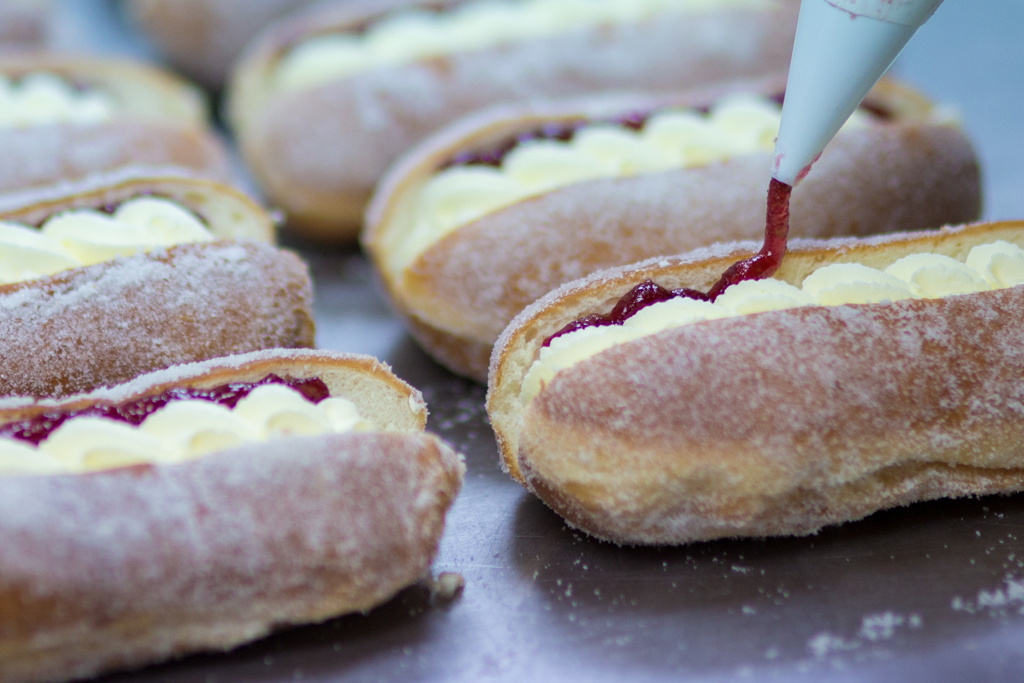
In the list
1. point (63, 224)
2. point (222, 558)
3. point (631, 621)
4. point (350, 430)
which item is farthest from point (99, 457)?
point (631, 621)

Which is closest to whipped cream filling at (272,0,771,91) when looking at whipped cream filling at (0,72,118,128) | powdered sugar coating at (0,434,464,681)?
whipped cream filling at (0,72,118,128)

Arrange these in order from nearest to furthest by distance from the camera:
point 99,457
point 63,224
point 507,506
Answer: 1. point 99,457
2. point 507,506
3. point 63,224

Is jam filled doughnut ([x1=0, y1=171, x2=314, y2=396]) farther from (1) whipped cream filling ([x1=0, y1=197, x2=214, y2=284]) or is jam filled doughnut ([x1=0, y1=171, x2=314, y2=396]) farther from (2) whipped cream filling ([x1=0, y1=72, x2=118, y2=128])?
(2) whipped cream filling ([x1=0, y1=72, x2=118, y2=128])

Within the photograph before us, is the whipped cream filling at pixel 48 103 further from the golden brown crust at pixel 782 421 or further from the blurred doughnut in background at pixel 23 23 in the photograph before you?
the golden brown crust at pixel 782 421

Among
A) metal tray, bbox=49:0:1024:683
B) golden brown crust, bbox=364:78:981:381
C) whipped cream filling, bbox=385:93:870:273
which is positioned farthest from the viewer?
whipped cream filling, bbox=385:93:870:273

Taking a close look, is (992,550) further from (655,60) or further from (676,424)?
(655,60)

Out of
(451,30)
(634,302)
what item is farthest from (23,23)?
(634,302)
